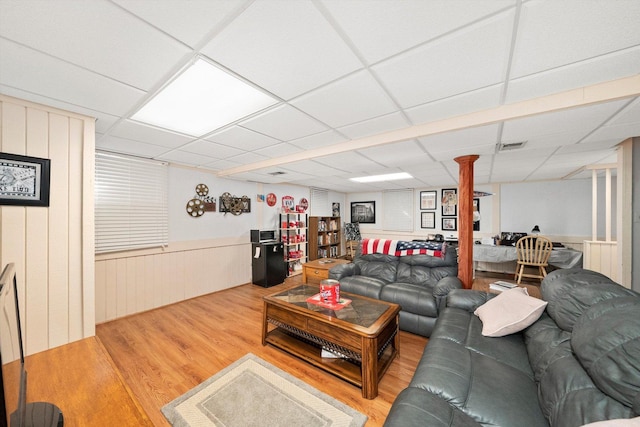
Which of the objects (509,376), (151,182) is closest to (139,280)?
(151,182)

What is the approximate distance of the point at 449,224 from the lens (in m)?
6.35

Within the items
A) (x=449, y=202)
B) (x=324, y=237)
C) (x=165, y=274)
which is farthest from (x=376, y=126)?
(x=449, y=202)

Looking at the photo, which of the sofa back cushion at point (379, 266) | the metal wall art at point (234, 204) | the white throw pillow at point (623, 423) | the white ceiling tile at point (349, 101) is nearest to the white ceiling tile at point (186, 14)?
the white ceiling tile at point (349, 101)

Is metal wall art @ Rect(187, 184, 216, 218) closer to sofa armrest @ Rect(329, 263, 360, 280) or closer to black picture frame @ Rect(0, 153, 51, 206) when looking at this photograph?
black picture frame @ Rect(0, 153, 51, 206)

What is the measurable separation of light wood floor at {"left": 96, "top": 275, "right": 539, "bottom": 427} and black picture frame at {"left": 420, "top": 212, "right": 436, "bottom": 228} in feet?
13.3

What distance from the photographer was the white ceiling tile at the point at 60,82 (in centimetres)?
133

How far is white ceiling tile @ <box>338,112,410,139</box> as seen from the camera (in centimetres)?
212

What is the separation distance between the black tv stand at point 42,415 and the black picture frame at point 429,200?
7.09m

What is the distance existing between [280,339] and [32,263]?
2.17m

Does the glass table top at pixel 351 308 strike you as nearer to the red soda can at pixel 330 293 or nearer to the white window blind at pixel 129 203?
the red soda can at pixel 330 293

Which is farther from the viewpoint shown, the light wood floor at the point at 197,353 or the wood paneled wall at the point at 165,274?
the wood paneled wall at the point at 165,274

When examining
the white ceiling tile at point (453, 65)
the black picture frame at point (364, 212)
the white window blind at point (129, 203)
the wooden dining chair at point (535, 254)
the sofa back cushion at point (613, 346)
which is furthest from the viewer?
the black picture frame at point (364, 212)

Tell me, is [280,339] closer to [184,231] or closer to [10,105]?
[184,231]

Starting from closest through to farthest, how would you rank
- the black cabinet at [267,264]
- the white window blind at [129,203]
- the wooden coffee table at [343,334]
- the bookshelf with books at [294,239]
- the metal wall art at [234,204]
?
the wooden coffee table at [343,334], the white window blind at [129,203], the metal wall art at [234,204], the black cabinet at [267,264], the bookshelf with books at [294,239]
